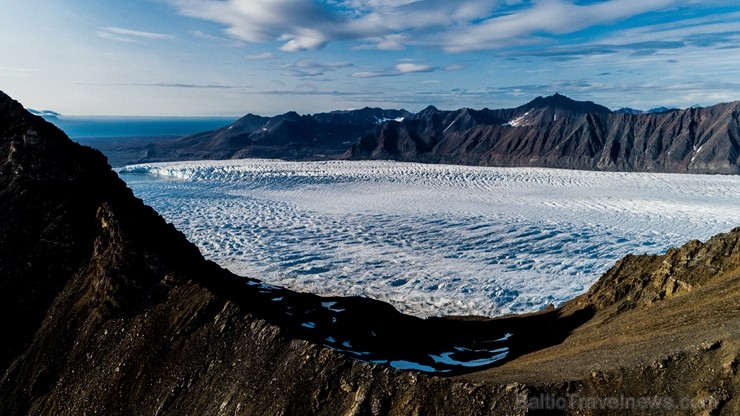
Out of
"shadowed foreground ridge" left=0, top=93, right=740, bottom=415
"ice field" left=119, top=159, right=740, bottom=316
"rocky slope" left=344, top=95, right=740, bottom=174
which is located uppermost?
"rocky slope" left=344, top=95, right=740, bottom=174

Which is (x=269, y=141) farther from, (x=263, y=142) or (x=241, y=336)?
(x=241, y=336)

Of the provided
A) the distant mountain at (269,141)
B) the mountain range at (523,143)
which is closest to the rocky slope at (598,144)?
the mountain range at (523,143)

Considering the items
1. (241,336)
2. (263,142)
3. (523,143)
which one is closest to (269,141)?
(263,142)

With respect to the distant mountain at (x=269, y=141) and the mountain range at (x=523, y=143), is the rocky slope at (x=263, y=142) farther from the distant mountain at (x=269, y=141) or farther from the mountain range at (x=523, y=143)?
the mountain range at (x=523, y=143)

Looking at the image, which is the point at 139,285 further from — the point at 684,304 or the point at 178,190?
the point at 178,190

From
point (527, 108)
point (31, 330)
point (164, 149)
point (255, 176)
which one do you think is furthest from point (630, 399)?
point (527, 108)

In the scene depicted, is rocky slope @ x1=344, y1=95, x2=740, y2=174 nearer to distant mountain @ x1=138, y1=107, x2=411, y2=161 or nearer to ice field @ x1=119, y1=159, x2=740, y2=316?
ice field @ x1=119, y1=159, x2=740, y2=316

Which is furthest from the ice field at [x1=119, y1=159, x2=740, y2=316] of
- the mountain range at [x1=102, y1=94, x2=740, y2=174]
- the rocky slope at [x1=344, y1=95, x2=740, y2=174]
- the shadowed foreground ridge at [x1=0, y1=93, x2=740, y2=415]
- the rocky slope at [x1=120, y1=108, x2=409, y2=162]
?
the rocky slope at [x1=120, y1=108, x2=409, y2=162]

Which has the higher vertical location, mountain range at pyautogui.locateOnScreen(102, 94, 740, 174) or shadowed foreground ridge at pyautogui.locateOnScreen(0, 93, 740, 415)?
mountain range at pyautogui.locateOnScreen(102, 94, 740, 174)
